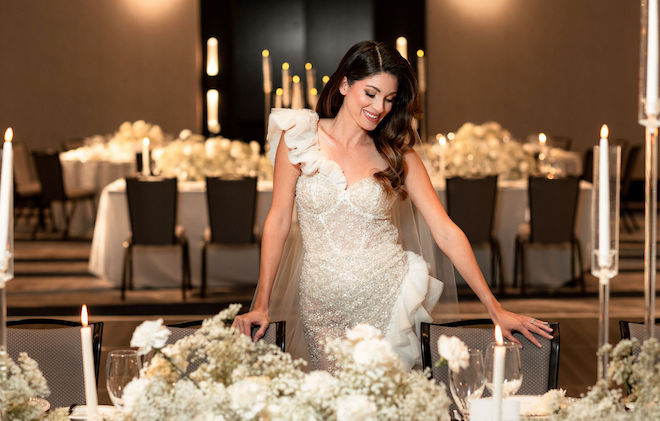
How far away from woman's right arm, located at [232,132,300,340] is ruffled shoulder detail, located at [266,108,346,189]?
0.04 meters

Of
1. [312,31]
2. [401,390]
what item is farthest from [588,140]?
Answer: [401,390]

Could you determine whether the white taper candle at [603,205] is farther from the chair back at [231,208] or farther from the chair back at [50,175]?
the chair back at [50,175]

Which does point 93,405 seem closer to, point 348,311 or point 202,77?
point 348,311

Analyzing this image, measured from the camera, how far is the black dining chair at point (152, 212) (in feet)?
21.7

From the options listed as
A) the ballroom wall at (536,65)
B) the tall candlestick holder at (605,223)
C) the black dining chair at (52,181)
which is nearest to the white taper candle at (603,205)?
the tall candlestick holder at (605,223)

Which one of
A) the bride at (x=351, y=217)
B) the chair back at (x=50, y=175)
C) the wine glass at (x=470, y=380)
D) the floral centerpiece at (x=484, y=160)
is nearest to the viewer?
the wine glass at (x=470, y=380)

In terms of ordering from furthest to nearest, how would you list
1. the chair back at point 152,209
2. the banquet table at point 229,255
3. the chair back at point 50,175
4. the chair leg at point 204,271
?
the chair back at point 50,175
the banquet table at point 229,255
the chair leg at point 204,271
the chair back at point 152,209

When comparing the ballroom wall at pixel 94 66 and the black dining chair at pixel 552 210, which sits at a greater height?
the ballroom wall at pixel 94 66

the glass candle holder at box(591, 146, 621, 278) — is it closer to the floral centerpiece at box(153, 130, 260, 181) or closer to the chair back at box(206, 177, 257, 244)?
the chair back at box(206, 177, 257, 244)

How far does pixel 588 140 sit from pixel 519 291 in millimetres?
7500

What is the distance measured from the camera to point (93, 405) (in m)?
1.60

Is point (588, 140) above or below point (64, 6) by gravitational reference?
below

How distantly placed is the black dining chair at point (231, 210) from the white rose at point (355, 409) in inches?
A: 209

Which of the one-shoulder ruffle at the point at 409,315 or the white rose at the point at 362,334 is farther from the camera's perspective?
the one-shoulder ruffle at the point at 409,315
